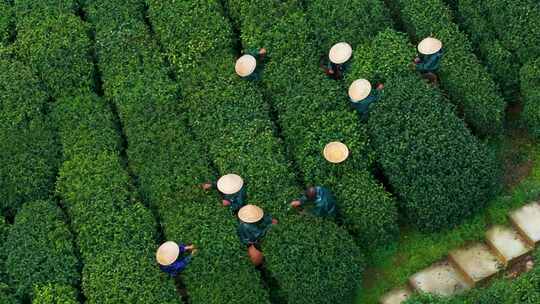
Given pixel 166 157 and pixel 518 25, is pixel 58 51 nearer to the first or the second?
pixel 166 157

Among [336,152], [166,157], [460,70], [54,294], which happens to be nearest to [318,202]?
[336,152]

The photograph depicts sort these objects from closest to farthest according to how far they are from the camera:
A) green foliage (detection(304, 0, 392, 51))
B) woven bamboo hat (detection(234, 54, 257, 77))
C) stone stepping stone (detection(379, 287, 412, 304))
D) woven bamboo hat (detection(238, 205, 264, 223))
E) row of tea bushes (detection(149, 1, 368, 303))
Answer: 1. row of tea bushes (detection(149, 1, 368, 303))
2. woven bamboo hat (detection(238, 205, 264, 223))
3. stone stepping stone (detection(379, 287, 412, 304))
4. woven bamboo hat (detection(234, 54, 257, 77))
5. green foliage (detection(304, 0, 392, 51))

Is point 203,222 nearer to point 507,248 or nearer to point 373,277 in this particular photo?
point 373,277

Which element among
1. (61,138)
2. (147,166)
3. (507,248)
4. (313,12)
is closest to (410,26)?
(313,12)

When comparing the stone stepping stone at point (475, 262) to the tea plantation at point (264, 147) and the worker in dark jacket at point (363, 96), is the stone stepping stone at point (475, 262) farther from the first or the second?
the worker in dark jacket at point (363, 96)

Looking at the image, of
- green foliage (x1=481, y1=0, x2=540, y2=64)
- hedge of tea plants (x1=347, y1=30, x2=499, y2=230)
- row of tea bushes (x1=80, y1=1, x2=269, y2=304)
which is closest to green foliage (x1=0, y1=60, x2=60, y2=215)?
row of tea bushes (x1=80, y1=1, x2=269, y2=304)

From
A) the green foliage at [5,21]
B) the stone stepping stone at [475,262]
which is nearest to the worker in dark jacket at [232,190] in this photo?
the stone stepping stone at [475,262]

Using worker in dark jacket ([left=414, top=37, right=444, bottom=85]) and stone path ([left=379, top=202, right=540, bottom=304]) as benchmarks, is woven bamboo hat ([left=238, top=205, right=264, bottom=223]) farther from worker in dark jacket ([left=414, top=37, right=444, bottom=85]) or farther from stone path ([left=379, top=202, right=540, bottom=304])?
worker in dark jacket ([left=414, top=37, right=444, bottom=85])
